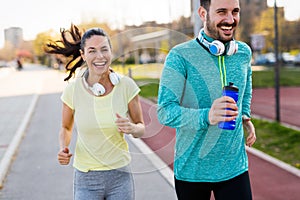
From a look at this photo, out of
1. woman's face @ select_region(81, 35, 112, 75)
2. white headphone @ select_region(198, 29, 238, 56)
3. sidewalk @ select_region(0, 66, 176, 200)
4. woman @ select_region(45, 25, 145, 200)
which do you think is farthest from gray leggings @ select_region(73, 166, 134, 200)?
white headphone @ select_region(198, 29, 238, 56)

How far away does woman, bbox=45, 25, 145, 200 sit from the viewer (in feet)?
8.63

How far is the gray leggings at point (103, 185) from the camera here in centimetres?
273

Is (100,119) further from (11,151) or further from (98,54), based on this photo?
(11,151)

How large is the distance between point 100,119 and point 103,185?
1.31ft

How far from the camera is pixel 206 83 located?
2.30 m

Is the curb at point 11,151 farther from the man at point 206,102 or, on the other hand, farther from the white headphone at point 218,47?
the white headphone at point 218,47

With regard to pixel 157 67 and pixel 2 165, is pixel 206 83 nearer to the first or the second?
pixel 157 67

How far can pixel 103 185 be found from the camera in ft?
8.98

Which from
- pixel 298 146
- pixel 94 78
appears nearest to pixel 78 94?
pixel 94 78

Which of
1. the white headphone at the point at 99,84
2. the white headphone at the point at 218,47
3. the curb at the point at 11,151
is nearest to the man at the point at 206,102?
the white headphone at the point at 218,47

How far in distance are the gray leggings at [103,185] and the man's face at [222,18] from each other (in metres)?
0.99

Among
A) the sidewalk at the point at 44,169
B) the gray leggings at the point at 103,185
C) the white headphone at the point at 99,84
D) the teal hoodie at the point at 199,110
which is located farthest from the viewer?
the sidewalk at the point at 44,169

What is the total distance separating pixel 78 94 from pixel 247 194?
3.65 ft

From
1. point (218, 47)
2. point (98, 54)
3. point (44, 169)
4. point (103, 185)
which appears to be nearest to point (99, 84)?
point (98, 54)
